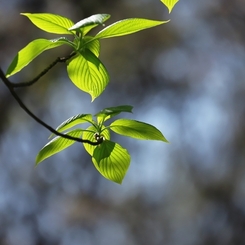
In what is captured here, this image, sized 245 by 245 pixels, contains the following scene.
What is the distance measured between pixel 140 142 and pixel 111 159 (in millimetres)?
1588

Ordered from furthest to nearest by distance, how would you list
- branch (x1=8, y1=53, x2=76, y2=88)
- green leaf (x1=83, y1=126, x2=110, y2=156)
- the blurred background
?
1. the blurred background
2. green leaf (x1=83, y1=126, x2=110, y2=156)
3. branch (x1=8, y1=53, x2=76, y2=88)

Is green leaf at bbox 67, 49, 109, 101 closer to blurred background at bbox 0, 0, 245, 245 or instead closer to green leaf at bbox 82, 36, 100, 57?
green leaf at bbox 82, 36, 100, 57

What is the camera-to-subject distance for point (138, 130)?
0.55 m

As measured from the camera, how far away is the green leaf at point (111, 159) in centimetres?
56

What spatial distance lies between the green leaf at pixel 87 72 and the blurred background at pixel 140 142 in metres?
1.57

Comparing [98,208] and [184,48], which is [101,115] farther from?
[184,48]

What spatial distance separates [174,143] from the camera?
2184 millimetres

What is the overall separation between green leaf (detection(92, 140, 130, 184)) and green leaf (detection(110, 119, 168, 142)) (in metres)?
0.02

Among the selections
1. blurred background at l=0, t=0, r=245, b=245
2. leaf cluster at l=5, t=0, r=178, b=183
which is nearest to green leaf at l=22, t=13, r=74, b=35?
leaf cluster at l=5, t=0, r=178, b=183

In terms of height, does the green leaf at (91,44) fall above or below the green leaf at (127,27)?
below

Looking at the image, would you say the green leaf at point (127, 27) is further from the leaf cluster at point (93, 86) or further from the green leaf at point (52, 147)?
the green leaf at point (52, 147)

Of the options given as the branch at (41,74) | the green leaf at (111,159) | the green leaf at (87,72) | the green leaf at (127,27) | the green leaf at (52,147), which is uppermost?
the green leaf at (127,27)

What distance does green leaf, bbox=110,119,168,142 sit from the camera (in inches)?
21.6

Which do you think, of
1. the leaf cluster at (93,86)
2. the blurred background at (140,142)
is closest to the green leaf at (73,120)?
the leaf cluster at (93,86)
